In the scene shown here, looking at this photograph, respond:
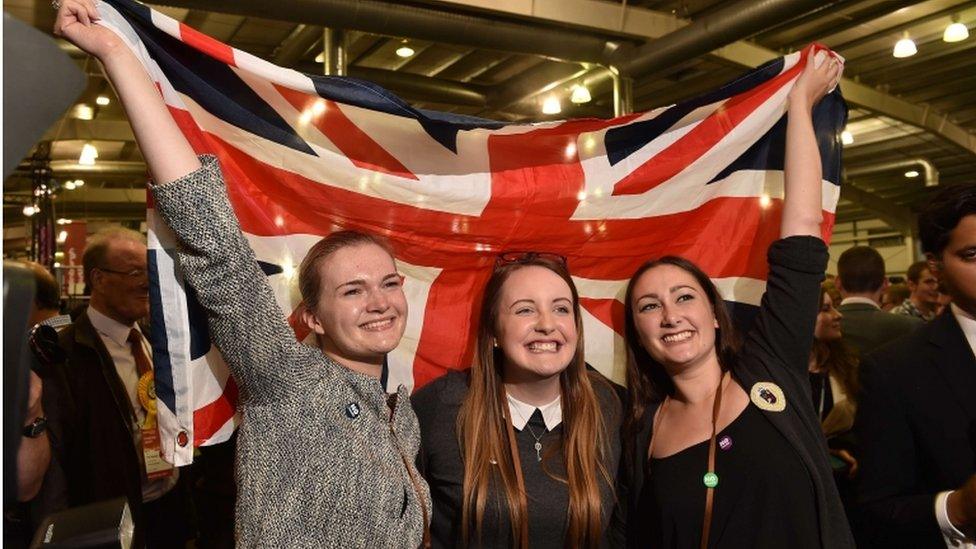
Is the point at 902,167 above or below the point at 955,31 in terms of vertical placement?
below

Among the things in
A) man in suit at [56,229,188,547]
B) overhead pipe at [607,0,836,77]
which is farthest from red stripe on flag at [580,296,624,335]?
overhead pipe at [607,0,836,77]

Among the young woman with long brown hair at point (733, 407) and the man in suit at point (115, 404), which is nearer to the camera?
the young woman with long brown hair at point (733, 407)

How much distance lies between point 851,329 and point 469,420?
7.27 feet

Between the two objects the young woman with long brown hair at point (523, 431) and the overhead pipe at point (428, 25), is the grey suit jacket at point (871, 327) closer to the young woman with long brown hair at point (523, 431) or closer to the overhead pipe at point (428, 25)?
the young woman with long brown hair at point (523, 431)

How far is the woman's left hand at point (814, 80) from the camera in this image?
7.90 feet

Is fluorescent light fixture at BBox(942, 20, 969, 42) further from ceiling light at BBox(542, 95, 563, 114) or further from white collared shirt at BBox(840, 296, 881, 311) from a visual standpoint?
white collared shirt at BBox(840, 296, 881, 311)

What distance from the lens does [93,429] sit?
8.32 ft

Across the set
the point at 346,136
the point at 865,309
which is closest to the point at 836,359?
the point at 865,309

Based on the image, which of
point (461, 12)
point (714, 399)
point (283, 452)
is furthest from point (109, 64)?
point (461, 12)

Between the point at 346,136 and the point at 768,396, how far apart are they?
1351mm

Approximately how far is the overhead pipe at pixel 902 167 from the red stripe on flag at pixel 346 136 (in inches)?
443

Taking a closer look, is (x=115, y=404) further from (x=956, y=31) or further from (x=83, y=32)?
(x=956, y=31)

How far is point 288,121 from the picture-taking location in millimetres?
2238

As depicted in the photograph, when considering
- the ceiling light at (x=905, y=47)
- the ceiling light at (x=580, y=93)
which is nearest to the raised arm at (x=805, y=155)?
the ceiling light at (x=580, y=93)
